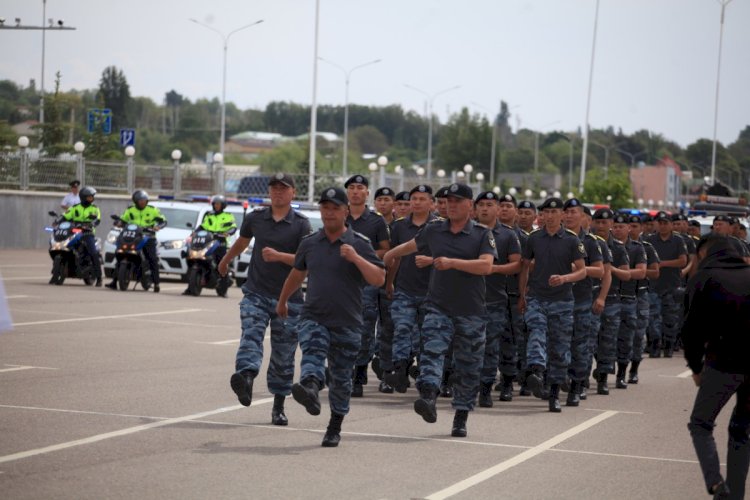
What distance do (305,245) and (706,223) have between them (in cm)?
1795

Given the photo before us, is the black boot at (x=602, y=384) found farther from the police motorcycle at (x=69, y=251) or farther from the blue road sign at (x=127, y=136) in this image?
the blue road sign at (x=127, y=136)

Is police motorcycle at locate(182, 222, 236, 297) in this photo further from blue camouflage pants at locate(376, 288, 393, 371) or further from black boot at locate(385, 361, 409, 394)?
black boot at locate(385, 361, 409, 394)

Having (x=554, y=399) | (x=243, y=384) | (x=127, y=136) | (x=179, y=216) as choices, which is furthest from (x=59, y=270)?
(x=127, y=136)

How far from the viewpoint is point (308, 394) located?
1041 centimetres

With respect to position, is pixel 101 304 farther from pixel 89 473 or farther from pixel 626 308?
pixel 89 473

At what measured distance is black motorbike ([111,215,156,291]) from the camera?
26469 mm

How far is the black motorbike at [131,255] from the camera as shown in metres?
26.5

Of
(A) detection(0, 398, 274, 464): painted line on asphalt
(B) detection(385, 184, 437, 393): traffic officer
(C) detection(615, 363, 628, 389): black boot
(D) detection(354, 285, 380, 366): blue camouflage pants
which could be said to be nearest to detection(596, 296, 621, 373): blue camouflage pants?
(C) detection(615, 363, 628, 389): black boot

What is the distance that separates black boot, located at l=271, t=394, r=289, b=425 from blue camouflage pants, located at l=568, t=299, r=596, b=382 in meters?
4.05

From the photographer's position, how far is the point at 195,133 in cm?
19650

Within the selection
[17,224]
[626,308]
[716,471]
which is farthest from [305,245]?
[17,224]

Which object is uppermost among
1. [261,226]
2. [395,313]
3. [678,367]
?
[261,226]

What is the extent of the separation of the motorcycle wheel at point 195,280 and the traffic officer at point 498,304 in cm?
1313

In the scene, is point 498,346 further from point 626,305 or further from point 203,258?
point 203,258
